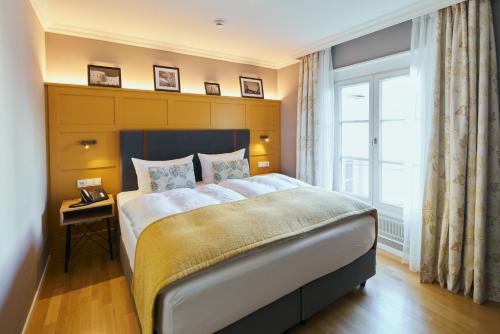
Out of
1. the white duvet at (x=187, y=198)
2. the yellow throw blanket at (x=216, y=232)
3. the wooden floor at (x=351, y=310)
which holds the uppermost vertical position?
the white duvet at (x=187, y=198)

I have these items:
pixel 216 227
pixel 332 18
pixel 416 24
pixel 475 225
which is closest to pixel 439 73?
pixel 416 24

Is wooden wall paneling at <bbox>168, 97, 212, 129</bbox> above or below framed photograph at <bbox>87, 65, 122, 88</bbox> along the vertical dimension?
below

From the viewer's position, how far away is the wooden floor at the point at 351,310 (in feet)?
6.24

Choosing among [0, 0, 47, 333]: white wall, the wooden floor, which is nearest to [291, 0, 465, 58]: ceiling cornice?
the wooden floor

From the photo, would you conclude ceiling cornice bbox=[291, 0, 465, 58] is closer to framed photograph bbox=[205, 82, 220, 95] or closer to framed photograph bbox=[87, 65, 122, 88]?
framed photograph bbox=[205, 82, 220, 95]

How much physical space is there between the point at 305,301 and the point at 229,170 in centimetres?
196

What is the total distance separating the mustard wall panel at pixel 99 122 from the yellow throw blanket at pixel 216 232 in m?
1.71

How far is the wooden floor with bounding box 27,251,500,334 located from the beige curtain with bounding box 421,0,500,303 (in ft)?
0.81

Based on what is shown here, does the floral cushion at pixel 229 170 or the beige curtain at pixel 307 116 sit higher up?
the beige curtain at pixel 307 116

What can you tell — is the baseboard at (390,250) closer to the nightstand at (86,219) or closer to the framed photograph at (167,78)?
the nightstand at (86,219)

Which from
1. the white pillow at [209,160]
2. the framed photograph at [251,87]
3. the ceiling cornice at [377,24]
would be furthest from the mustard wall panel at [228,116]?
the ceiling cornice at [377,24]

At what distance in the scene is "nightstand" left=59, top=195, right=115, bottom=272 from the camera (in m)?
2.61

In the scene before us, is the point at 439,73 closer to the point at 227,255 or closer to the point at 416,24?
the point at 416,24

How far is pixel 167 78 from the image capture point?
3.50 meters
